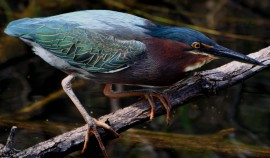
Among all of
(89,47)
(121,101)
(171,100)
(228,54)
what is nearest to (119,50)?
(89,47)

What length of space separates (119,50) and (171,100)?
46 centimetres

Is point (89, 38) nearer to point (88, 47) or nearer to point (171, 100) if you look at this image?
point (88, 47)

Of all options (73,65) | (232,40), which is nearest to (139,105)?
(73,65)

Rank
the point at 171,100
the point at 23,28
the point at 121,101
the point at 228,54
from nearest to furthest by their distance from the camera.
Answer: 1. the point at 228,54
2. the point at 171,100
3. the point at 23,28
4. the point at 121,101

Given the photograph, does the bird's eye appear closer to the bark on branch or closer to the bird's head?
the bird's head

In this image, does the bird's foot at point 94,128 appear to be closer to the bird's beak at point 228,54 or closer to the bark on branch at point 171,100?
the bark on branch at point 171,100

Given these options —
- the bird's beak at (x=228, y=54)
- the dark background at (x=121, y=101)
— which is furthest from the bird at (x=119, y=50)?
the dark background at (x=121, y=101)

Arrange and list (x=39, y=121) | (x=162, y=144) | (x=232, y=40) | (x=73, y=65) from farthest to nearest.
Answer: (x=232, y=40)
(x=39, y=121)
(x=162, y=144)
(x=73, y=65)

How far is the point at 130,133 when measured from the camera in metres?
4.67

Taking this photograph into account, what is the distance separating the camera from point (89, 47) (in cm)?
374

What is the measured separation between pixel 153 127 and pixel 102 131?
4.52 ft

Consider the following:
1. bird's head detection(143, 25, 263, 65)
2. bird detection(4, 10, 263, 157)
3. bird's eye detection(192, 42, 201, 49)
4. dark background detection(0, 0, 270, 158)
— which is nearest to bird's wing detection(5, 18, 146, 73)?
bird detection(4, 10, 263, 157)

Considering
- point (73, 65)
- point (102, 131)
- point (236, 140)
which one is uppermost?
point (73, 65)

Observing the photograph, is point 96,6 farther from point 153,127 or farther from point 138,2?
point 153,127
